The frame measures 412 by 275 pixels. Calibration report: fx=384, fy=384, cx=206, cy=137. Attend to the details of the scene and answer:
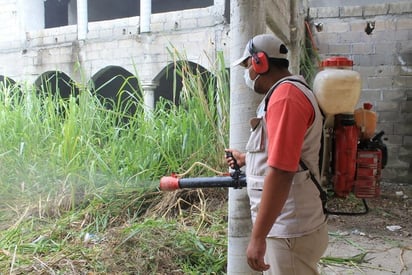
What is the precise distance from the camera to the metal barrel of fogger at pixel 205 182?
1.55m

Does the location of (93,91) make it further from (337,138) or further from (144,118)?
(337,138)

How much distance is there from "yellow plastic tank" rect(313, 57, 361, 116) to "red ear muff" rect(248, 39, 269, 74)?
20cm

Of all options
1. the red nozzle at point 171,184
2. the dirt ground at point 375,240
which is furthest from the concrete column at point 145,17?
the red nozzle at point 171,184

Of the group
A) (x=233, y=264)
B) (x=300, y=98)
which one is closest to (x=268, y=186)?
(x=300, y=98)

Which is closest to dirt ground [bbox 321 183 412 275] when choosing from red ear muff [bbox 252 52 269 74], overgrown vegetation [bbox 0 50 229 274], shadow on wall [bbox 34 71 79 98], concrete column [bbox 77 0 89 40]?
overgrown vegetation [bbox 0 50 229 274]

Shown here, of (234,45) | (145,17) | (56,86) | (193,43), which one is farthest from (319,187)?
(145,17)

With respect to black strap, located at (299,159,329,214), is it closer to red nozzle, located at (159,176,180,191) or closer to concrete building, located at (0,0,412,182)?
red nozzle, located at (159,176,180,191)

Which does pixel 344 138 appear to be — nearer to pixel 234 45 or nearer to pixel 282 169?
pixel 282 169

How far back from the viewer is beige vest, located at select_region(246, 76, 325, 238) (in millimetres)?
1228

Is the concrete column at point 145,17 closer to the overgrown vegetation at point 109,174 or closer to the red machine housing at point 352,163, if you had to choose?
the overgrown vegetation at point 109,174

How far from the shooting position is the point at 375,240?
2.88 metres

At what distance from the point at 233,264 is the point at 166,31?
4642 mm

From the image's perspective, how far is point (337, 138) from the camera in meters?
1.38

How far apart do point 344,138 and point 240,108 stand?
567 mm
